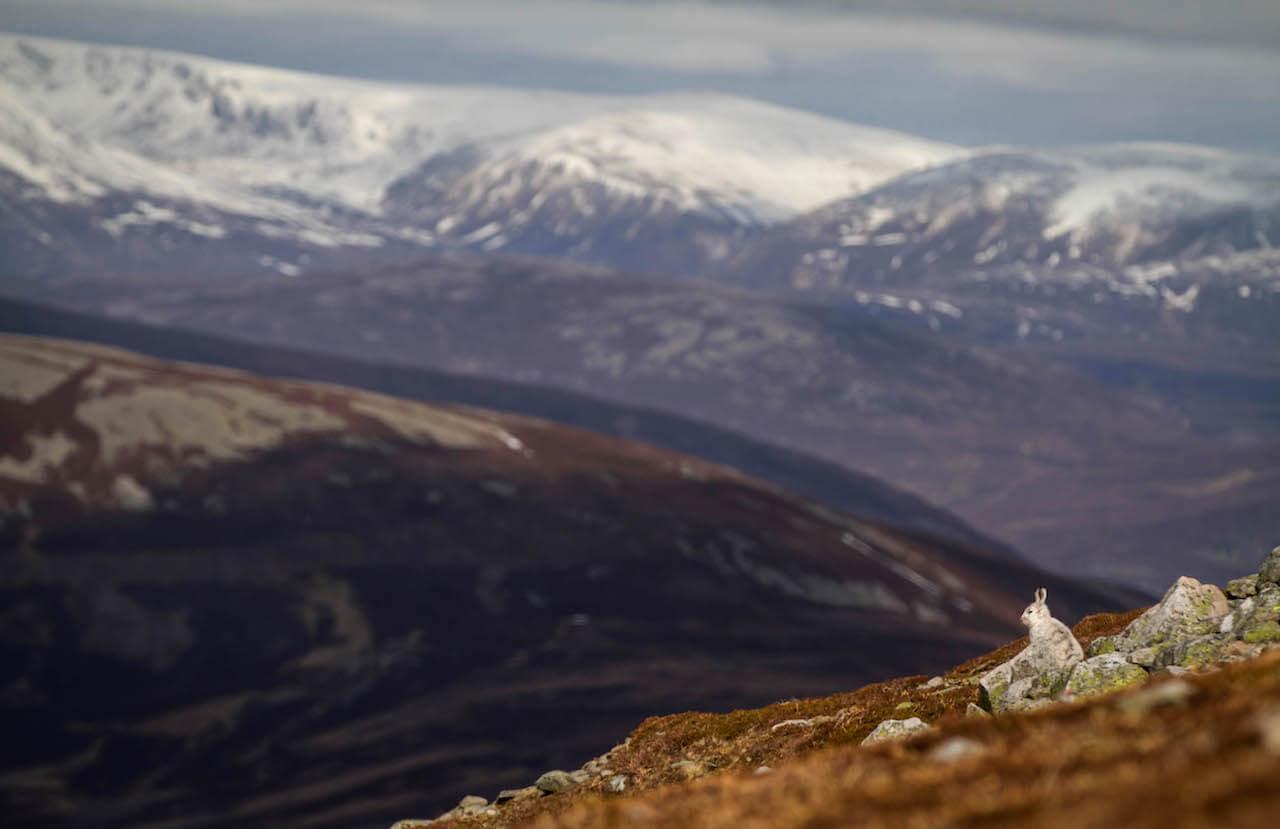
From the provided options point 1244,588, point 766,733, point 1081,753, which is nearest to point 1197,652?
point 1244,588

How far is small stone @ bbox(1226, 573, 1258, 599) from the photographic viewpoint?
125 feet

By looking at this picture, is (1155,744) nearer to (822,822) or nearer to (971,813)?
(971,813)

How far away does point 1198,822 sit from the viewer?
1439 cm

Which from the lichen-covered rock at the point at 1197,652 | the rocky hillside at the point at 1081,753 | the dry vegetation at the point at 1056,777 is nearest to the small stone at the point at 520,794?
the rocky hillside at the point at 1081,753

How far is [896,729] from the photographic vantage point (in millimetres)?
34094

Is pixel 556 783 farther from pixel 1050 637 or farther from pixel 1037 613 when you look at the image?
pixel 1050 637

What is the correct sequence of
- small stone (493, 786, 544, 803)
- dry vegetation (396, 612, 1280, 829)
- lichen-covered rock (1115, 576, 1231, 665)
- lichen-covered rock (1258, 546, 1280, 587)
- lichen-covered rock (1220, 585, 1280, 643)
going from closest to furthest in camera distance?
dry vegetation (396, 612, 1280, 829), lichen-covered rock (1220, 585, 1280, 643), lichen-covered rock (1115, 576, 1231, 665), lichen-covered rock (1258, 546, 1280, 587), small stone (493, 786, 544, 803)

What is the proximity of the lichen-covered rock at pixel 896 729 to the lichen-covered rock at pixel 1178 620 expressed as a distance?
4.94 m

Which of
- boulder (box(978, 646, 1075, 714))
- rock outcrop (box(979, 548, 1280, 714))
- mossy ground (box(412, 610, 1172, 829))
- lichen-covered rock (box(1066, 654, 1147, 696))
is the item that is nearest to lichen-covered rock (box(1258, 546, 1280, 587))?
rock outcrop (box(979, 548, 1280, 714))

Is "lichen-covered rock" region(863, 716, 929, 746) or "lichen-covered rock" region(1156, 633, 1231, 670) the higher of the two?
→ "lichen-covered rock" region(1156, 633, 1231, 670)

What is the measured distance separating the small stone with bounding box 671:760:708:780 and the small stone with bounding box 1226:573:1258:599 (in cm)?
1363

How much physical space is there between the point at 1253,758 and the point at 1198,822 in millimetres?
1774

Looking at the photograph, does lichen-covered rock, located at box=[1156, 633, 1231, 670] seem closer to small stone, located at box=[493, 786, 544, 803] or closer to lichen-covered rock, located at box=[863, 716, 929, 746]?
lichen-covered rock, located at box=[863, 716, 929, 746]

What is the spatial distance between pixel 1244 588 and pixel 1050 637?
20.5 ft
